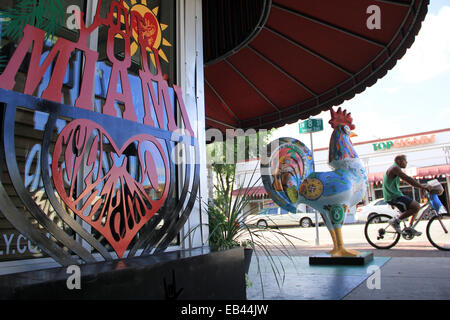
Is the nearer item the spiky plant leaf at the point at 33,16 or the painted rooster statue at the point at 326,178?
the spiky plant leaf at the point at 33,16

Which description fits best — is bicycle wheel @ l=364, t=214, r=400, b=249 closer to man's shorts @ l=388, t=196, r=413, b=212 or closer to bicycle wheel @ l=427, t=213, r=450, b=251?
man's shorts @ l=388, t=196, r=413, b=212

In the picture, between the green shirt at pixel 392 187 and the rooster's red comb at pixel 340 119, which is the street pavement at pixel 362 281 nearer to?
the green shirt at pixel 392 187

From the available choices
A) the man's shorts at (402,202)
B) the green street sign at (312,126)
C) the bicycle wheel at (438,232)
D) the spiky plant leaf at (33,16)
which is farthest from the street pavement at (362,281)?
the green street sign at (312,126)

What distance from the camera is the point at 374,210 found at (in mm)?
14422

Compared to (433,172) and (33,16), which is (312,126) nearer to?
(33,16)

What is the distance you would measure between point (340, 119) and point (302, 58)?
1.25 m

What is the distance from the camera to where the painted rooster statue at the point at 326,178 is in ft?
15.8

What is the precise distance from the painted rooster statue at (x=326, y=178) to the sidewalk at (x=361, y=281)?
2.25ft

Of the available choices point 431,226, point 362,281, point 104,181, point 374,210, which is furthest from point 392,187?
point 374,210

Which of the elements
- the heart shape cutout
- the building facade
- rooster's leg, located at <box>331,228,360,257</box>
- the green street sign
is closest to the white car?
the building facade

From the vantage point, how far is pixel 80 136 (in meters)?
1.91

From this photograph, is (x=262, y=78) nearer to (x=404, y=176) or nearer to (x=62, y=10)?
(x=404, y=176)

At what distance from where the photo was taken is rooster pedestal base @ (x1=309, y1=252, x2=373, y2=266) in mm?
4547
